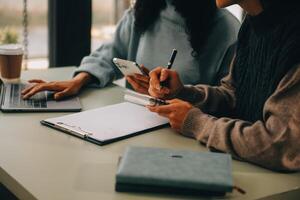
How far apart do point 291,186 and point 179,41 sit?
34.2 inches

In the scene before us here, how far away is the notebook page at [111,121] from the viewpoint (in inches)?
53.3

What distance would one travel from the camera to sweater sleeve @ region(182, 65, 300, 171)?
3.75 feet

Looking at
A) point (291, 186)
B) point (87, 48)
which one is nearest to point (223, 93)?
point (291, 186)

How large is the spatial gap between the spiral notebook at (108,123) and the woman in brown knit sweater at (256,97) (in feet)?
0.18

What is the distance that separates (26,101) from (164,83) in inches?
18.2

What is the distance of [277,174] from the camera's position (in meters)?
1.17

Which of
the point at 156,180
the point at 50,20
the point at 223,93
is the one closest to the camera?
the point at 156,180

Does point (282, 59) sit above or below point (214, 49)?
above

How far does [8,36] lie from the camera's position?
241 centimetres

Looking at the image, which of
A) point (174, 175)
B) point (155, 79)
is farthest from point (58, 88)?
point (174, 175)

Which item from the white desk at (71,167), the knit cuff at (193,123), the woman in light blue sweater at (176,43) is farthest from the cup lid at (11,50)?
the knit cuff at (193,123)

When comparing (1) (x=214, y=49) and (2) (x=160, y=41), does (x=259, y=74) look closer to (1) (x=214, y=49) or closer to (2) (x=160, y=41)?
(1) (x=214, y=49)

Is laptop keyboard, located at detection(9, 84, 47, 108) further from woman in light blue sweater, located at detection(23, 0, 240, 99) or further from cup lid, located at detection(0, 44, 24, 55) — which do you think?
cup lid, located at detection(0, 44, 24, 55)

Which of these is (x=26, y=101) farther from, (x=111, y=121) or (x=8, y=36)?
(x=8, y=36)
